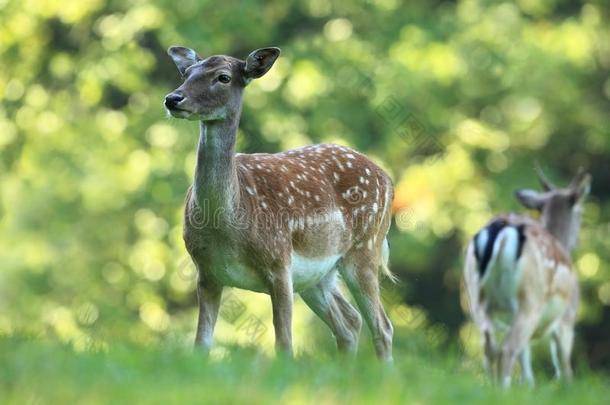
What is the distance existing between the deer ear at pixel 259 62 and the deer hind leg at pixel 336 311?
1411 millimetres

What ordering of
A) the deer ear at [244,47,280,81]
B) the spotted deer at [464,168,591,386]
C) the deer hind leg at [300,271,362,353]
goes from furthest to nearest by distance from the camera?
the spotted deer at [464,168,591,386], the deer hind leg at [300,271,362,353], the deer ear at [244,47,280,81]

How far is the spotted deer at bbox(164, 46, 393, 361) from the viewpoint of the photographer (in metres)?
6.54

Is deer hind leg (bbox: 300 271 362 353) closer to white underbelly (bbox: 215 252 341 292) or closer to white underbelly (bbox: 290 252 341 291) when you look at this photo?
white underbelly (bbox: 215 252 341 292)

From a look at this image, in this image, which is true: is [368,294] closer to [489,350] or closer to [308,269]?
[308,269]

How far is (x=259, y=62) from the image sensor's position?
685 centimetres

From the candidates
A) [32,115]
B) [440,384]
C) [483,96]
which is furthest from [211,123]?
[32,115]

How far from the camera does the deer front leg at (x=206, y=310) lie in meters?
6.59

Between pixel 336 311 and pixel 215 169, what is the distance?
143cm

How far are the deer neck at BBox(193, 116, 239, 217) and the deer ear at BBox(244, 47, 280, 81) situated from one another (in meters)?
0.36

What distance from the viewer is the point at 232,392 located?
14.7ft

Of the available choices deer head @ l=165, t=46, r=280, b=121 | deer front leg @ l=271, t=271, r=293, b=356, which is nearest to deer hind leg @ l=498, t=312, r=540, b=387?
deer front leg @ l=271, t=271, r=293, b=356

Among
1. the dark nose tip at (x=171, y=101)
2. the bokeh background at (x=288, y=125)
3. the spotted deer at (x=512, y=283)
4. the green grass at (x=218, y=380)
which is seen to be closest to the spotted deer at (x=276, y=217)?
the dark nose tip at (x=171, y=101)

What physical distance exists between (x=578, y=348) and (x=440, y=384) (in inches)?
544

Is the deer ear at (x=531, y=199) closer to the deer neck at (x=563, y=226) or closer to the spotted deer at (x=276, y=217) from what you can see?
the deer neck at (x=563, y=226)
